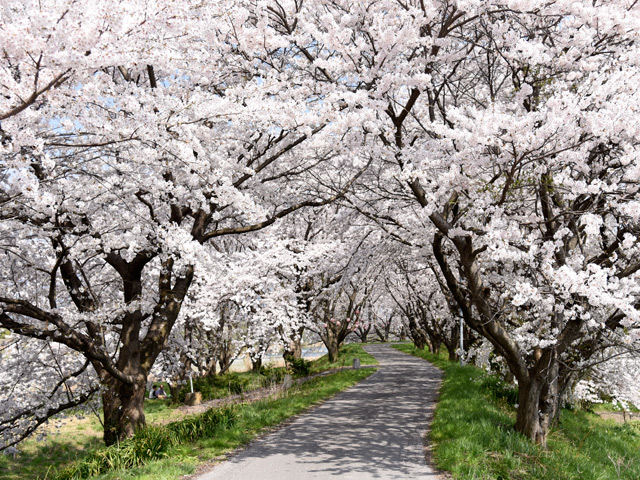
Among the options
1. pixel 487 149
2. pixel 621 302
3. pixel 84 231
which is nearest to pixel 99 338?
pixel 84 231

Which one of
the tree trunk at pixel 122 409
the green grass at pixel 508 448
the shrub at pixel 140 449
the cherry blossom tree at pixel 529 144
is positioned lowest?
the green grass at pixel 508 448

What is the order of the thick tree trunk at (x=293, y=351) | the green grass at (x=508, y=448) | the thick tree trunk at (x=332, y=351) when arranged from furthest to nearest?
the thick tree trunk at (x=332, y=351) < the thick tree trunk at (x=293, y=351) < the green grass at (x=508, y=448)

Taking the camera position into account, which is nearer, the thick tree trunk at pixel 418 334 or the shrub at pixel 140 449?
the shrub at pixel 140 449

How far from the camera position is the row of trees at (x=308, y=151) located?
554 centimetres

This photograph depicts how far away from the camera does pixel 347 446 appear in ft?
26.8

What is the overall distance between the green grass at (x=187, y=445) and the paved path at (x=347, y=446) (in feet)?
1.32

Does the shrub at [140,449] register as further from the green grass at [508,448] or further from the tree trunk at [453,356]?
the tree trunk at [453,356]

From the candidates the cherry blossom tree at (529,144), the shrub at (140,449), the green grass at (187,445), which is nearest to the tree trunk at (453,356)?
the green grass at (187,445)

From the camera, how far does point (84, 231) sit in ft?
26.8

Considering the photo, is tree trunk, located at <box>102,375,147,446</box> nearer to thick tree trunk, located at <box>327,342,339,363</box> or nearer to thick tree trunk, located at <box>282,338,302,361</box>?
thick tree trunk, located at <box>282,338,302,361</box>

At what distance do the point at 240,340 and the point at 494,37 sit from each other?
514 inches

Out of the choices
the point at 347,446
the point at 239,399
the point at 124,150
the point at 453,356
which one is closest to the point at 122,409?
the point at 347,446

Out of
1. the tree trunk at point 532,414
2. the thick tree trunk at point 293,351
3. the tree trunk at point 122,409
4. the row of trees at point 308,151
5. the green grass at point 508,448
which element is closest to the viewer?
the row of trees at point 308,151

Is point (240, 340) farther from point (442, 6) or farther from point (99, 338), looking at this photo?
point (442, 6)
